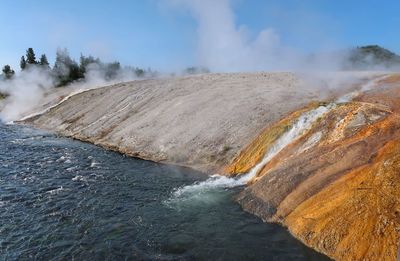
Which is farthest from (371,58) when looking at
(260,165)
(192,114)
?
(260,165)

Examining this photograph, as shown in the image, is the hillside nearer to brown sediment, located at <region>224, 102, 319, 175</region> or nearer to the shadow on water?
brown sediment, located at <region>224, 102, 319, 175</region>

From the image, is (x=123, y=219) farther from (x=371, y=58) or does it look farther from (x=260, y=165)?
(x=371, y=58)

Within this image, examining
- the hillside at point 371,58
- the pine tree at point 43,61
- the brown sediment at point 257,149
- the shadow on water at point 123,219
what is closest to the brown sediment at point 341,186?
the shadow on water at point 123,219

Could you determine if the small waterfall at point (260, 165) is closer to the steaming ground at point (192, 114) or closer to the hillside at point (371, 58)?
the steaming ground at point (192, 114)

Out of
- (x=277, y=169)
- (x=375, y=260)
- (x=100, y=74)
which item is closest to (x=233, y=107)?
(x=277, y=169)

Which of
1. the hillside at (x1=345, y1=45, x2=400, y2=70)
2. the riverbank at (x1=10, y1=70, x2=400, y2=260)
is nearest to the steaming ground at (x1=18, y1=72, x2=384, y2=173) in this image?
the riverbank at (x1=10, y1=70, x2=400, y2=260)

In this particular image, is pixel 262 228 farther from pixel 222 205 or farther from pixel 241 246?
pixel 222 205
